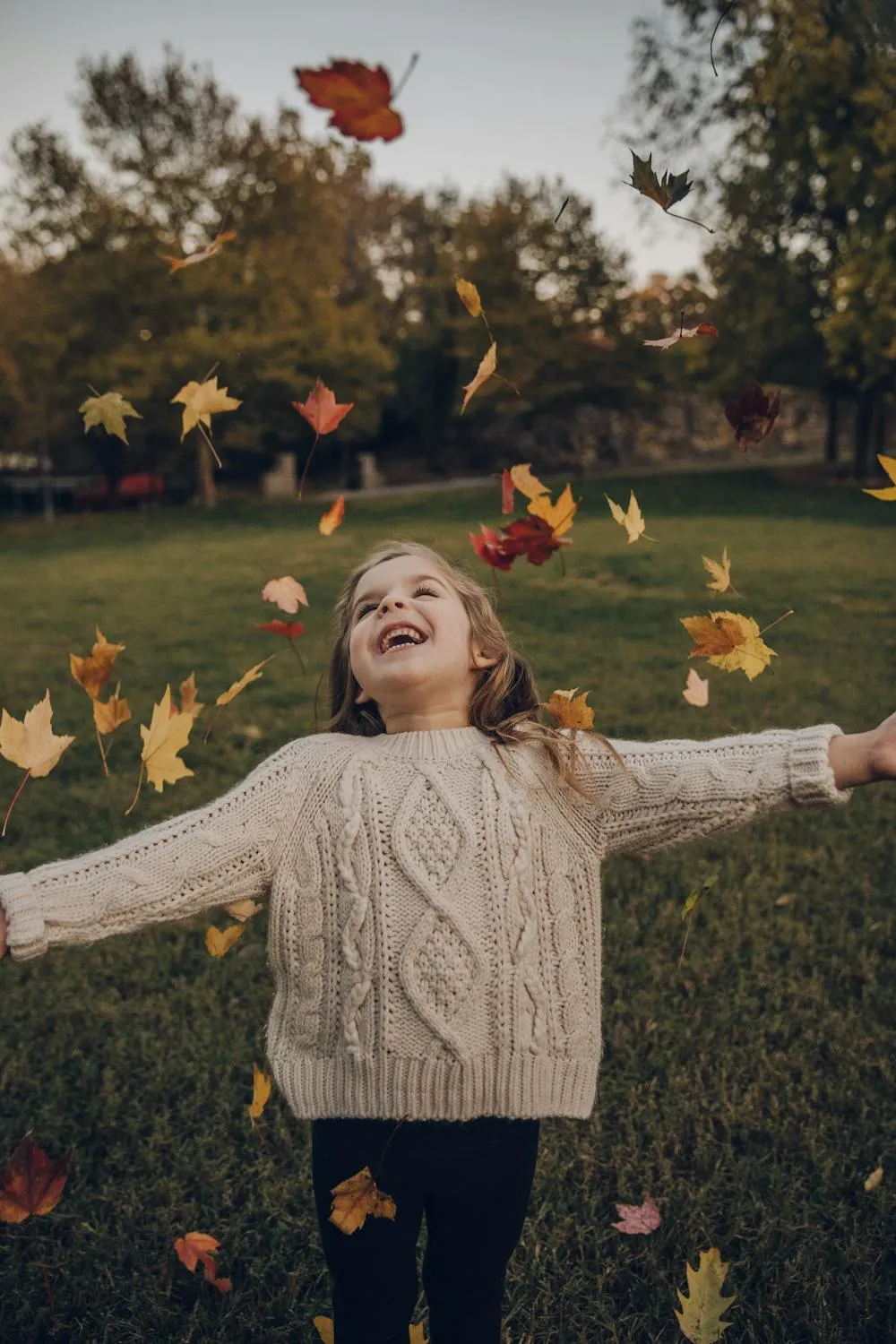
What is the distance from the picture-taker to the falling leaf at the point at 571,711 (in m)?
1.73

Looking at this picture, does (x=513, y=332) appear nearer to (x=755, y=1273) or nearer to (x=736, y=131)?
(x=736, y=131)

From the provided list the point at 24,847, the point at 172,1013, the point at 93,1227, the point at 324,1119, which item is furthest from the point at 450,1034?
the point at 24,847

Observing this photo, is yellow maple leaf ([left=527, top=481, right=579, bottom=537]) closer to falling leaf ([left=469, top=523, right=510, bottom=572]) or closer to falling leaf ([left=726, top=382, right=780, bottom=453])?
falling leaf ([left=469, top=523, right=510, bottom=572])

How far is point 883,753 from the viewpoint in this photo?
1.64 metres

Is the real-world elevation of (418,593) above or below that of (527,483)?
below

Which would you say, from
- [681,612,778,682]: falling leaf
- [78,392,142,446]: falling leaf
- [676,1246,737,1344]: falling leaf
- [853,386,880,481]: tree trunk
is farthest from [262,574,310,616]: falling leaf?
[853,386,880,481]: tree trunk

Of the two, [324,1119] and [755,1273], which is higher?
[324,1119]

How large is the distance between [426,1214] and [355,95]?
64.5 inches

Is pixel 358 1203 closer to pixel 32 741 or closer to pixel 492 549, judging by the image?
pixel 32 741

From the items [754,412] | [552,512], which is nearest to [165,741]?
[552,512]

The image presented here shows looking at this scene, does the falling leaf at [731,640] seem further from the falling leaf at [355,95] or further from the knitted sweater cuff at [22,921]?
the knitted sweater cuff at [22,921]

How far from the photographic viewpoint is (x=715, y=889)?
392cm

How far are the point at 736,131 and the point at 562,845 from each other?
79.7ft

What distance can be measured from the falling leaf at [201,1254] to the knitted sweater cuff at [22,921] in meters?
1.02
